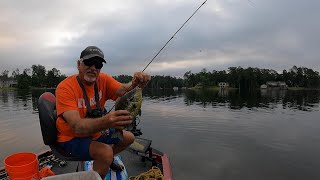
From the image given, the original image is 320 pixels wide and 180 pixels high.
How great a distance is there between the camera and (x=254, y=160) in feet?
50.6

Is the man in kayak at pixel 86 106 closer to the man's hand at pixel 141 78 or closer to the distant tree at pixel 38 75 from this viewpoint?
the man's hand at pixel 141 78

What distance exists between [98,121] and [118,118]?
34cm

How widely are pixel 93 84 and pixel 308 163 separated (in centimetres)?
1432

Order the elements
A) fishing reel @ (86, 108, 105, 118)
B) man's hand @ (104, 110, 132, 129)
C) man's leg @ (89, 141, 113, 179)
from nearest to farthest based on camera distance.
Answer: man's hand @ (104, 110, 132, 129) → man's leg @ (89, 141, 113, 179) → fishing reel @ (86, 108, 105, 118)

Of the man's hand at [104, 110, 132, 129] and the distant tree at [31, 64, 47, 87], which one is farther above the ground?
the distant tree at [31, 64, 47, 87]

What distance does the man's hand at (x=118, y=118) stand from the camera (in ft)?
11.4

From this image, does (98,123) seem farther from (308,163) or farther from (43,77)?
(43,77)

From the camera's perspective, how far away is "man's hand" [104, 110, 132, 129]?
11.4 ft

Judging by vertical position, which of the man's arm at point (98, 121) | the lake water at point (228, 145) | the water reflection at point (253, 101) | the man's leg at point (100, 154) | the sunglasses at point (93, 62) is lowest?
the lake water at point (228, 145)

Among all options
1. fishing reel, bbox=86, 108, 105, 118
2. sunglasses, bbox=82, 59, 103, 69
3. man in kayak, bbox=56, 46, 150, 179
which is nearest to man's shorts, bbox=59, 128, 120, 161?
man in kayak, bbox=56, 46, 150, 179

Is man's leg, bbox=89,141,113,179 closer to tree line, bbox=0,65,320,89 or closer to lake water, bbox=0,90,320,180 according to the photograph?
lake water, bbox=0,90,320,180

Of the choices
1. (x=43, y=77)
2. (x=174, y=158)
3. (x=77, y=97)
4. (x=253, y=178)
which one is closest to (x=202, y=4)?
(x=77, y=97)

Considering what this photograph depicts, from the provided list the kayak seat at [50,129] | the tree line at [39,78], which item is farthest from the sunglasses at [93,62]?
the tree line at [39,78]

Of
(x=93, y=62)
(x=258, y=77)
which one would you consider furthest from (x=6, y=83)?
(x=93, y=62)
